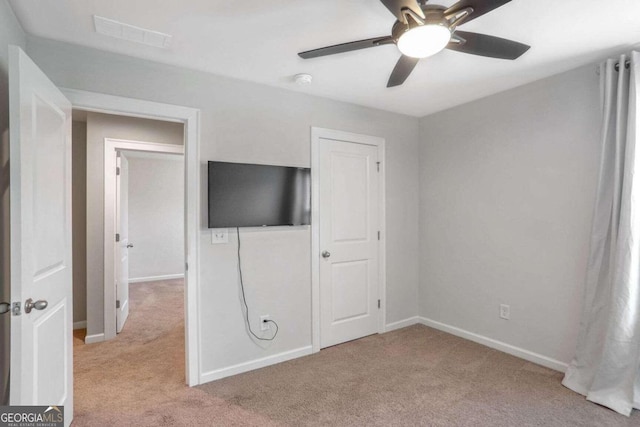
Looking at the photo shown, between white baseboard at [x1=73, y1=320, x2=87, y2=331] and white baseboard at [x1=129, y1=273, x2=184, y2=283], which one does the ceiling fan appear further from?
white baseboard at [x1=129, y1=273, x2=184, y2=283]

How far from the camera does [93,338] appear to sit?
339 centimetres

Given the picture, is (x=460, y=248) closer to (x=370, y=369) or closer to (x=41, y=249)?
(x=370, y=369)

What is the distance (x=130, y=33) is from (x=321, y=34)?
1173mm

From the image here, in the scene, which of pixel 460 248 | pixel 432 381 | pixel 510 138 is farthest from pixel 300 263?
pixel 510 138

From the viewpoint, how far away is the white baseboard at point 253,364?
2598mm

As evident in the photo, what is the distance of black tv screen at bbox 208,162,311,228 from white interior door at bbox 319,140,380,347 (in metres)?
0.29

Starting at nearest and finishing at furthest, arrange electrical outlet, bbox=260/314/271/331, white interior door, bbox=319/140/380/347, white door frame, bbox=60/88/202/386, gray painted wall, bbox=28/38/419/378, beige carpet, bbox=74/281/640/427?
beige carpet, bbox=74/281/640/427 < gray painted wall, bbox=28/38/419/378 < white door frame, bbox=60/88/202/386 < electrical outlet, bbox=260/314/271/331 < white interior door, bbox=319/140/380/347

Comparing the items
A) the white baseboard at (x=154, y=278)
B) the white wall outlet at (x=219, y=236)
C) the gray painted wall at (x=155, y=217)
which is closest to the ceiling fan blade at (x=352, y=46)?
the white wall outlet at (x=219, y=236)

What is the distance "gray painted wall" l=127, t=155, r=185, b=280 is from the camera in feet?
20.6

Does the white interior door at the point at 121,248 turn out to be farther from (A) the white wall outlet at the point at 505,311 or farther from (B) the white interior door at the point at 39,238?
(A) the white wall outlet at the point at 505,311

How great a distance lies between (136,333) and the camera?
3.63 m

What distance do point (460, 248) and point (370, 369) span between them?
1.58m

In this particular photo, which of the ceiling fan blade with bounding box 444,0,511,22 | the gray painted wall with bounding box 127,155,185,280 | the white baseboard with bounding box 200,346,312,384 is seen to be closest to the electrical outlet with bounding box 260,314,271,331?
the white baseboard with bounding box 200,346,312,384

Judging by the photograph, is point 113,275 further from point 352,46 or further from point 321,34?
point 352,46
